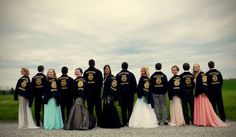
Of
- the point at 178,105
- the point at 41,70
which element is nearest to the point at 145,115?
the point at 178,105

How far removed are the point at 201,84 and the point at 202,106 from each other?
95cm

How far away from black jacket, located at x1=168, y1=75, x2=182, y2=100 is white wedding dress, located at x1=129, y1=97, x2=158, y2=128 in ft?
3.87

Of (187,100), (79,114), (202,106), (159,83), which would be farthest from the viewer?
(159,83)

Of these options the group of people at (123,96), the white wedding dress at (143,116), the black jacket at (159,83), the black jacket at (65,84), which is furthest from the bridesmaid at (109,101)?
the black jacket at (159,83)

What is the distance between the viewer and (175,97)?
14.8 metres

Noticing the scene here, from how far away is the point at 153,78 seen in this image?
1497cm

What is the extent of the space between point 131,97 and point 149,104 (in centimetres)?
92

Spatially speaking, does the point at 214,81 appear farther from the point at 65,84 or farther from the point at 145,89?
the point at 65,84

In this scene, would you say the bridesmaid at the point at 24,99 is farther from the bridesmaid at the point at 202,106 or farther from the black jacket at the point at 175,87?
the bridesmaid at the point at 202,106

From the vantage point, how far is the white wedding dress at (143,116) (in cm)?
1414

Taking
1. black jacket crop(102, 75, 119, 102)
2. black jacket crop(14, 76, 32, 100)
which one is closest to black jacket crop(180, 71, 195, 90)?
black jacket crop(102, 75, 119, 102)

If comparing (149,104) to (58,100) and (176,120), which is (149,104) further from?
(58,100)

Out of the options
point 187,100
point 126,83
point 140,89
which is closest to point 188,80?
point 187,100

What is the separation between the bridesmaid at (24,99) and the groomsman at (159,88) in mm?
5610
